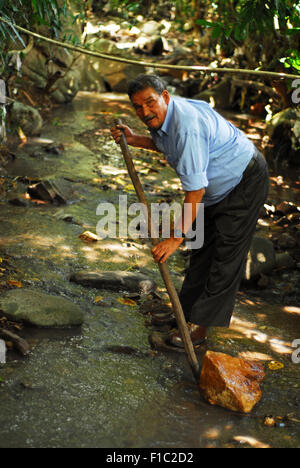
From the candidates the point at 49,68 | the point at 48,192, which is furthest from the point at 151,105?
the point at 49,68

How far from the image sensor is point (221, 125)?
2902mm

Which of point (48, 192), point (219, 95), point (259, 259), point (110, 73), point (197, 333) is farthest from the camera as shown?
point (110, 73)

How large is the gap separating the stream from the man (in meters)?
0.33

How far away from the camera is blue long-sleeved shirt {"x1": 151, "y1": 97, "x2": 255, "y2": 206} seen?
104 inches

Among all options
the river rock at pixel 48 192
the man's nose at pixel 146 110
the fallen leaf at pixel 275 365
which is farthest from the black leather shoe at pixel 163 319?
the river rock at pixel 48 192

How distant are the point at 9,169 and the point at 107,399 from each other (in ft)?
13.1

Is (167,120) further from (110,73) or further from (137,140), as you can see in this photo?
(110,73)

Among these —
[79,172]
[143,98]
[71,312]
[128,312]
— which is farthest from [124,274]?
[79,172]

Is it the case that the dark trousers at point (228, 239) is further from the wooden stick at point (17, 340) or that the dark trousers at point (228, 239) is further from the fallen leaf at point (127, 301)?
the wooden stick at point (17, 340)

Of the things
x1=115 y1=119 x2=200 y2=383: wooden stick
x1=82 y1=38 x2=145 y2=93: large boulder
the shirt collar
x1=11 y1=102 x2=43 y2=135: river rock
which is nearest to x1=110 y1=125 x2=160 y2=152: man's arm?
x1=115 y1=119 x2=200 y2=383: wooden stick

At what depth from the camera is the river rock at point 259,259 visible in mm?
4441

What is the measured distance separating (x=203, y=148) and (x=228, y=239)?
0.63 meters

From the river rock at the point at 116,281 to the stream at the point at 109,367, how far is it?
5 centimetres

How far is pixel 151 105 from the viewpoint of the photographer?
2.71m
